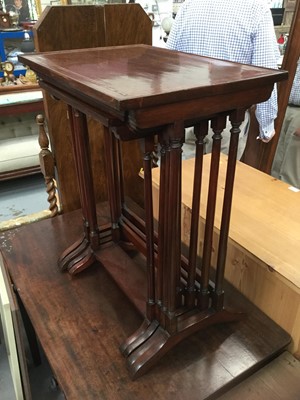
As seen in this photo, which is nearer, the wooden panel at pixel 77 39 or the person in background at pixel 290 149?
the wooden panel at pixel 77 39

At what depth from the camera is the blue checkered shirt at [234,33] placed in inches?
63.6

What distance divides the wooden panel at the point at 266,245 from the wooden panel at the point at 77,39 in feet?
1.13

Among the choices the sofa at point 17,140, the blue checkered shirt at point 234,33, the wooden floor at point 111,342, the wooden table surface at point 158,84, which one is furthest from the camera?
the sofa at point 17,140

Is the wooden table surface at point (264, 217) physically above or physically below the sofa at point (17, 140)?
above

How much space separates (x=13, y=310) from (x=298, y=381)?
25.0 inches

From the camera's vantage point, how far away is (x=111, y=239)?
1.05m

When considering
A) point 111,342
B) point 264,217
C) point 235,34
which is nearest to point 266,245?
point 264,217

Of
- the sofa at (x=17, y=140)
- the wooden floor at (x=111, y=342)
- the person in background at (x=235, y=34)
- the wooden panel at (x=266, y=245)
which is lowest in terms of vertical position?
the sofa at (x=17, y=140)

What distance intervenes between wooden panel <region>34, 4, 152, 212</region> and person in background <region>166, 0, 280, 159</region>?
68 centimetres

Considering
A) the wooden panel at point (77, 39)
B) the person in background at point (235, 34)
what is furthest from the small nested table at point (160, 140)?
the person in background at point (235, 34)

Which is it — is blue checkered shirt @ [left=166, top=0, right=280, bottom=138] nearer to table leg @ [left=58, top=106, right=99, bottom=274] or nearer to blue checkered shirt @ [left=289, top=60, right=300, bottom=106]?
blue checkered shirt @ [left=289, top=60, right=300, bottom=106]

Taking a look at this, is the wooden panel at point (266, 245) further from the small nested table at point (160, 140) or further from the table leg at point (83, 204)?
the table leg at point (83, 204)

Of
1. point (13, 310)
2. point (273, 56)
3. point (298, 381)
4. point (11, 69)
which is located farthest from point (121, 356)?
point (11, 69)

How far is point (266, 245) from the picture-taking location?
89cm
